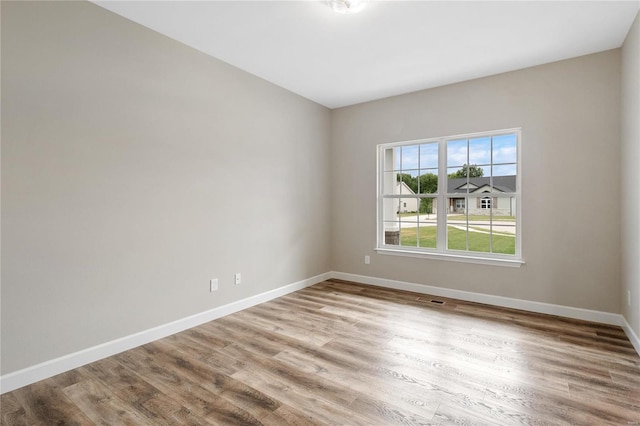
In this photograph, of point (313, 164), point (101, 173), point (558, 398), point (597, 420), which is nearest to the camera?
point (597, 420)

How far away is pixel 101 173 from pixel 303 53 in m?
2.24

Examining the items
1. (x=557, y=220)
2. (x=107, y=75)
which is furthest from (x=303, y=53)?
(x=557, y=220)

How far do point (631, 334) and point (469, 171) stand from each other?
2.26 m

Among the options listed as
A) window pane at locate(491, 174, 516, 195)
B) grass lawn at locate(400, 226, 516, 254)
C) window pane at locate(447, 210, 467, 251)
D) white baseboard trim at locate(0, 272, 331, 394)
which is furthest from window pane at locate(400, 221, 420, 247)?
white baseboard trim at locate(0, 272, 331, 394)

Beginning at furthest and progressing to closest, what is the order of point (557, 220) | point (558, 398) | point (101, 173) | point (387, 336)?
1. point (557, 220)
2. point (387, 336)
3. point (101, 173)
4. point (558, 398)

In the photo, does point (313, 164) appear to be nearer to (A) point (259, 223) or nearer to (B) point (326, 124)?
(B) point (326, 124)

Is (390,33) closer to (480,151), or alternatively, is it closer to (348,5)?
(348,5)

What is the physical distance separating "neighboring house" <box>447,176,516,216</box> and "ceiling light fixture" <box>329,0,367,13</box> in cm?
260

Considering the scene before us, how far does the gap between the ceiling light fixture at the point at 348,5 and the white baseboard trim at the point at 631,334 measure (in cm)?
353

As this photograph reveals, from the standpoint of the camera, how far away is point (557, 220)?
3.51 m

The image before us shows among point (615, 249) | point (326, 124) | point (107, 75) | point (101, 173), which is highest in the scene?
point (326, 124)

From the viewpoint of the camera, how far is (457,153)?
4.24 m

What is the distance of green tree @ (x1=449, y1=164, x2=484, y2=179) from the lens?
4.08 metres

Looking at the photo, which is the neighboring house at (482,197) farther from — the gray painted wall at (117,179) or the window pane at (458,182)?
the gray painted wall at (117,179)
